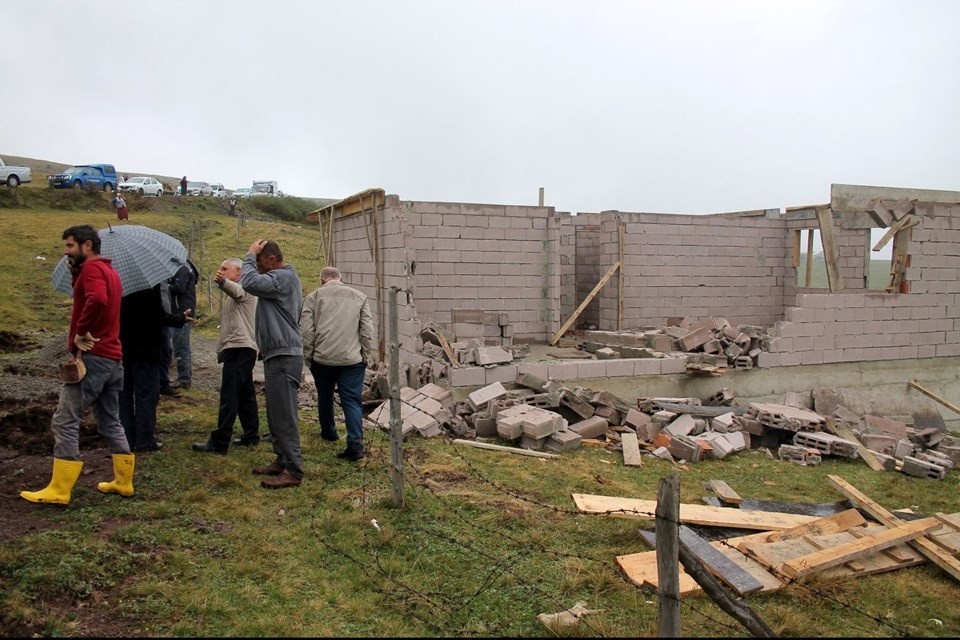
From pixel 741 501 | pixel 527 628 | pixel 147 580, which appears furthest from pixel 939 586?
pixel 147 580

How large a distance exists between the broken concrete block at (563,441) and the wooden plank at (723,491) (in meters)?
1.57

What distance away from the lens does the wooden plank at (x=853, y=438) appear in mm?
7964

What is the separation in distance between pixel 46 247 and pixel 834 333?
24468 mm

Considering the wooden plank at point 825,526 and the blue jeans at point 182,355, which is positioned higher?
the blue jeans at point 182,355

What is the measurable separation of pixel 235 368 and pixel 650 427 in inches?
196

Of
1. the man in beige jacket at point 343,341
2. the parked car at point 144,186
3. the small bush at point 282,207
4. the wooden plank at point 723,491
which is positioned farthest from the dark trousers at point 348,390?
the small bush at point 282,207

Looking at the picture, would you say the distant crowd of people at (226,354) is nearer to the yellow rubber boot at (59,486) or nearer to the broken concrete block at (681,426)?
the yellow rubber boot at (59,486)

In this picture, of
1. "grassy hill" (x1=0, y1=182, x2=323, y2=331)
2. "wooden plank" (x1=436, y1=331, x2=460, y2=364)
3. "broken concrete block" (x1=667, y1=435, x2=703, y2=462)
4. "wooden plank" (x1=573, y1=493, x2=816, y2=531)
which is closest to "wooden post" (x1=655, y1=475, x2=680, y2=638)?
"wooden plank" (x1=573, y1=493, x2=816, y2=531)

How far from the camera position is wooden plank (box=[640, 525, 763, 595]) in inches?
161

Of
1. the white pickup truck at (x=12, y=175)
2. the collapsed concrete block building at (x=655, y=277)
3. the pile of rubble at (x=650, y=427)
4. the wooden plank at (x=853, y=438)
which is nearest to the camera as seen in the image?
the pile of rubble at (x=650, y=427)

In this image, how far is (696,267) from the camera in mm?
13266

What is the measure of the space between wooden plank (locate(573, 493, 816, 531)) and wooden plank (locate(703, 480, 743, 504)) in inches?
13.0

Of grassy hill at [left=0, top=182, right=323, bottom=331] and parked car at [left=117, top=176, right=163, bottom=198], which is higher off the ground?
parked car at [left=117, top=176, right=163, bottom=198]

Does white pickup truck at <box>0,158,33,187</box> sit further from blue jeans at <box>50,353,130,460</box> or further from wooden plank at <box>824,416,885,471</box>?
wooden plank at <box>824,416,885,471</box>
